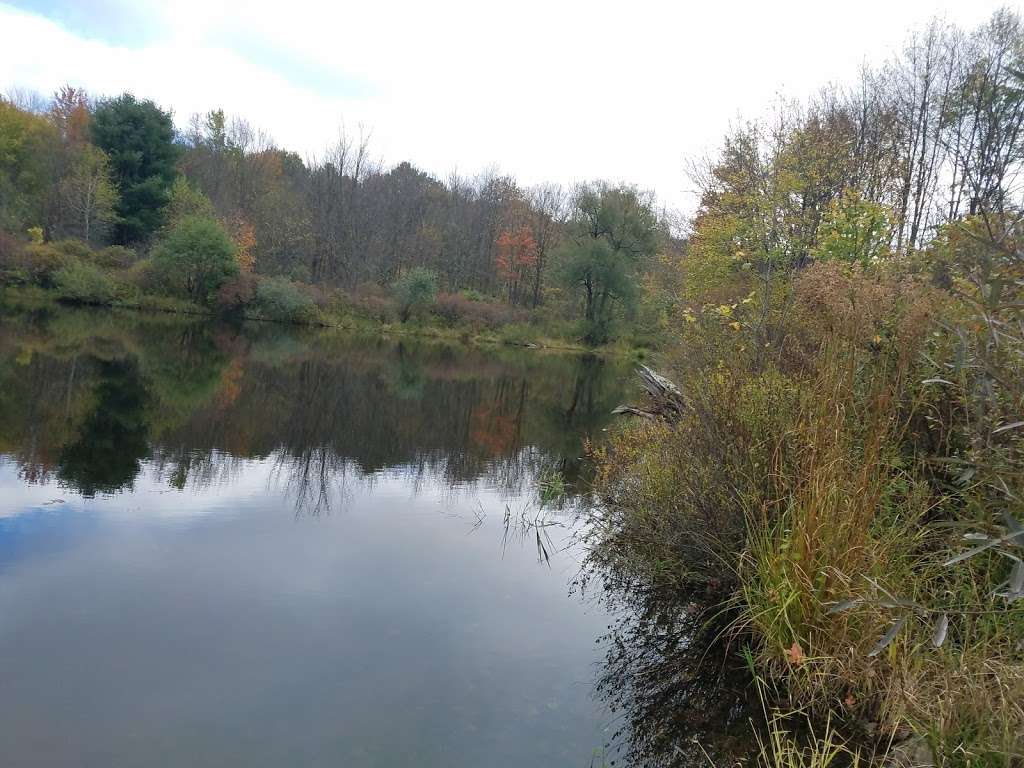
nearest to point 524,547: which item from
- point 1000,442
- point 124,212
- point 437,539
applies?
point 437,539

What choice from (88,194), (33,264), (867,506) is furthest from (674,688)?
(88,194)

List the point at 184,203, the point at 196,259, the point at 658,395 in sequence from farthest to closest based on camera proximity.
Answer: the point at 184,203, the point at 196,259, the point at 658,395

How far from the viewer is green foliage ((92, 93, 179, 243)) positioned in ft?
139

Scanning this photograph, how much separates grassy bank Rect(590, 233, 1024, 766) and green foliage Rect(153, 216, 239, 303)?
1513 inches

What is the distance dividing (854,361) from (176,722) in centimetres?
469

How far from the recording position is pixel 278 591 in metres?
6.32

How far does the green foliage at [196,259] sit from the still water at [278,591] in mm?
25507

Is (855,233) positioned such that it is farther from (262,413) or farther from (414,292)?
(414,292)

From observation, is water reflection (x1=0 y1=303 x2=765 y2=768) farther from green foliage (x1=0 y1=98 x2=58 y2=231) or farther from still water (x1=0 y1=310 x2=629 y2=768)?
green foliage (x1=0 y1=98 x2=58 y2=231)

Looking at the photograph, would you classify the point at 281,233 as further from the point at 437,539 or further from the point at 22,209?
the point at 437,539

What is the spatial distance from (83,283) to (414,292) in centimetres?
1846

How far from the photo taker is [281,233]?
50.4 m

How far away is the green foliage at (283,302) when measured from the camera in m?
41.4

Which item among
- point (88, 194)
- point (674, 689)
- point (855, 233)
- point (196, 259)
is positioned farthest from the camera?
point (88, 194)
